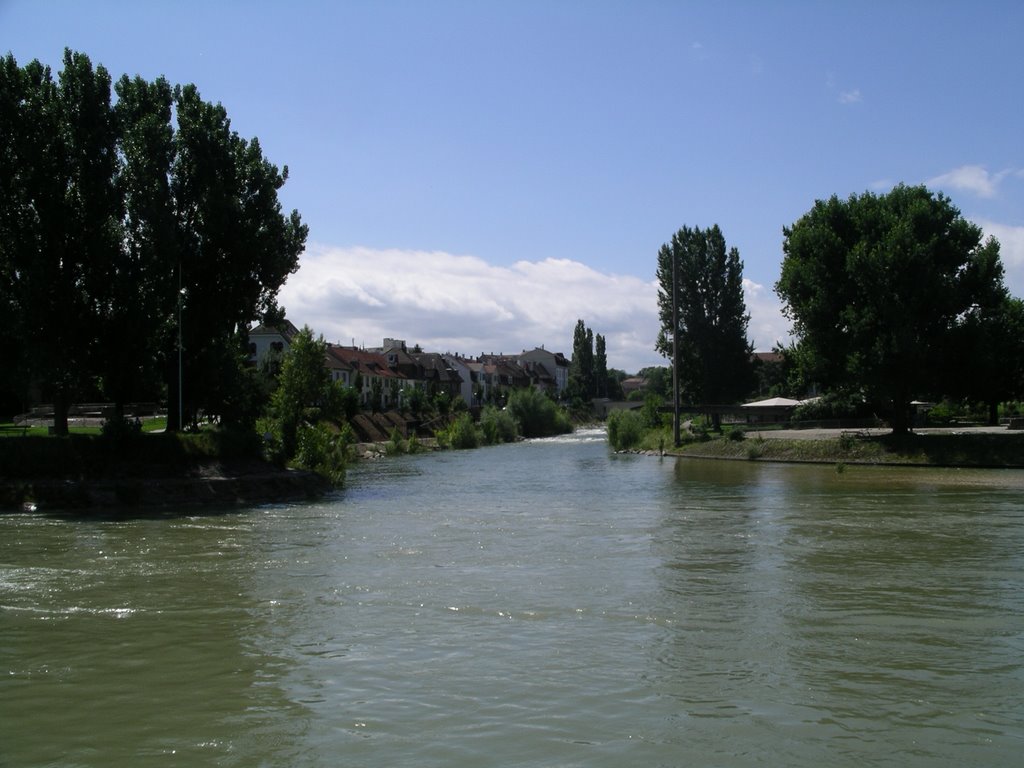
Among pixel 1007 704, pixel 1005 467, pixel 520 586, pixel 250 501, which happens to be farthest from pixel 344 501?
pixel 1005 467

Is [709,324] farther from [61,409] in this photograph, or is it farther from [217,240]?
[61,409]

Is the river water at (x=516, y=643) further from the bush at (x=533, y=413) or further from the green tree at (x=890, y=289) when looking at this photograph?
the bush at (x=533, y=413)

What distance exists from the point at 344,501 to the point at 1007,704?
78.4 ft

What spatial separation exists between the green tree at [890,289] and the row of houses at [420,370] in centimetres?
3317

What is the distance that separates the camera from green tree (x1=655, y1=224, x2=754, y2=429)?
71.3 meters

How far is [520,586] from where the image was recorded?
14711 millimetres

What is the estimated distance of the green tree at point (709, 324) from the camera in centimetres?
7131

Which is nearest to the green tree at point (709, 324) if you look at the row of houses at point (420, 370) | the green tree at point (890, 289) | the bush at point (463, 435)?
the bush at point (463, 435)

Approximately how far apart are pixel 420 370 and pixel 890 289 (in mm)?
89656

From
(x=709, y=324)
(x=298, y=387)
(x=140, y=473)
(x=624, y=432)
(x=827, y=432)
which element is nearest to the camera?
(x=140, y=473)

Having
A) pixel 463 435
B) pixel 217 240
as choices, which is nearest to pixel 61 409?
pixel 217 240

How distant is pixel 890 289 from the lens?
4391cm

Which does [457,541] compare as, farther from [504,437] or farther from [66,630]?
[504,437]

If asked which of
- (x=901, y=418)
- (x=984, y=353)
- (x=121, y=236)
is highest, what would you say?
(x=121, y=236)
